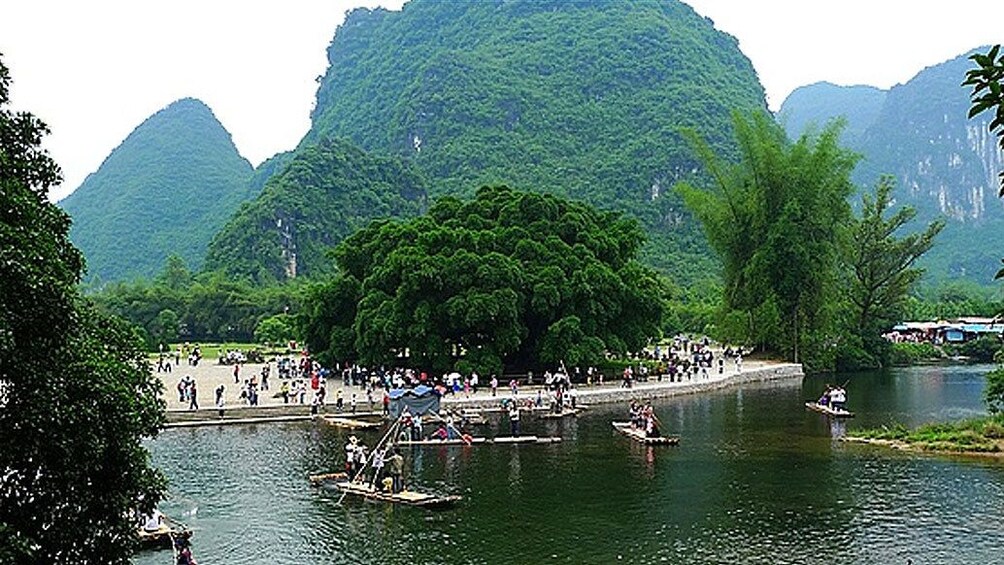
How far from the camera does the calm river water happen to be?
66.2ft

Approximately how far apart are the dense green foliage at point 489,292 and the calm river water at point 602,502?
1010 cm

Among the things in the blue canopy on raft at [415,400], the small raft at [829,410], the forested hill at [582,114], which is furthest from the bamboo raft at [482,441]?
the forested hill at [582,114]

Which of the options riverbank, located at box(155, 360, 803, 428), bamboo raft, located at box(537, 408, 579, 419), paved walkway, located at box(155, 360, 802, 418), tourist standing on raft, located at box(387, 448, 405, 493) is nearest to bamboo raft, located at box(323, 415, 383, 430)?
riverbank, located at box(155, 360, 803, 428)

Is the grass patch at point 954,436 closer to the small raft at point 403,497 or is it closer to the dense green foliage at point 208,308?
the small raft at point 403,497

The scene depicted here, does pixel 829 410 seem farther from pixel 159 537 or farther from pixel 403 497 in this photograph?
pixel 159 537

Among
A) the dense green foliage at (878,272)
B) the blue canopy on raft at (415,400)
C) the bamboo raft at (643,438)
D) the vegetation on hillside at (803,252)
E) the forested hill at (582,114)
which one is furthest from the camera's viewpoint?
the forested hill at (582,114)

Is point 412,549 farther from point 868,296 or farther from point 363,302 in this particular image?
point 868,296

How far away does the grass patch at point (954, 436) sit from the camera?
3066cm

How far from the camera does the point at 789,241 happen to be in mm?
61625

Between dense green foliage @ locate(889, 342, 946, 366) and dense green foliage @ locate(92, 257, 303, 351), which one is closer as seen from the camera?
dense green foliage @ locate(889, 342, 946, 366)

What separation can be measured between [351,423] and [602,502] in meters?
15.0

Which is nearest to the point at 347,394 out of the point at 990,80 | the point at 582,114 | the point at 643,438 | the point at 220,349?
the point at 643,438

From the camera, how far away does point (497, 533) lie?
21.4 m

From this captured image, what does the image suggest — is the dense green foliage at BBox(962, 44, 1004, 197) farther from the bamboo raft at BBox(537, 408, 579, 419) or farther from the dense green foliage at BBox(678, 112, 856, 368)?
the dense green foliage at BBox(678, 112, 856, 368)
